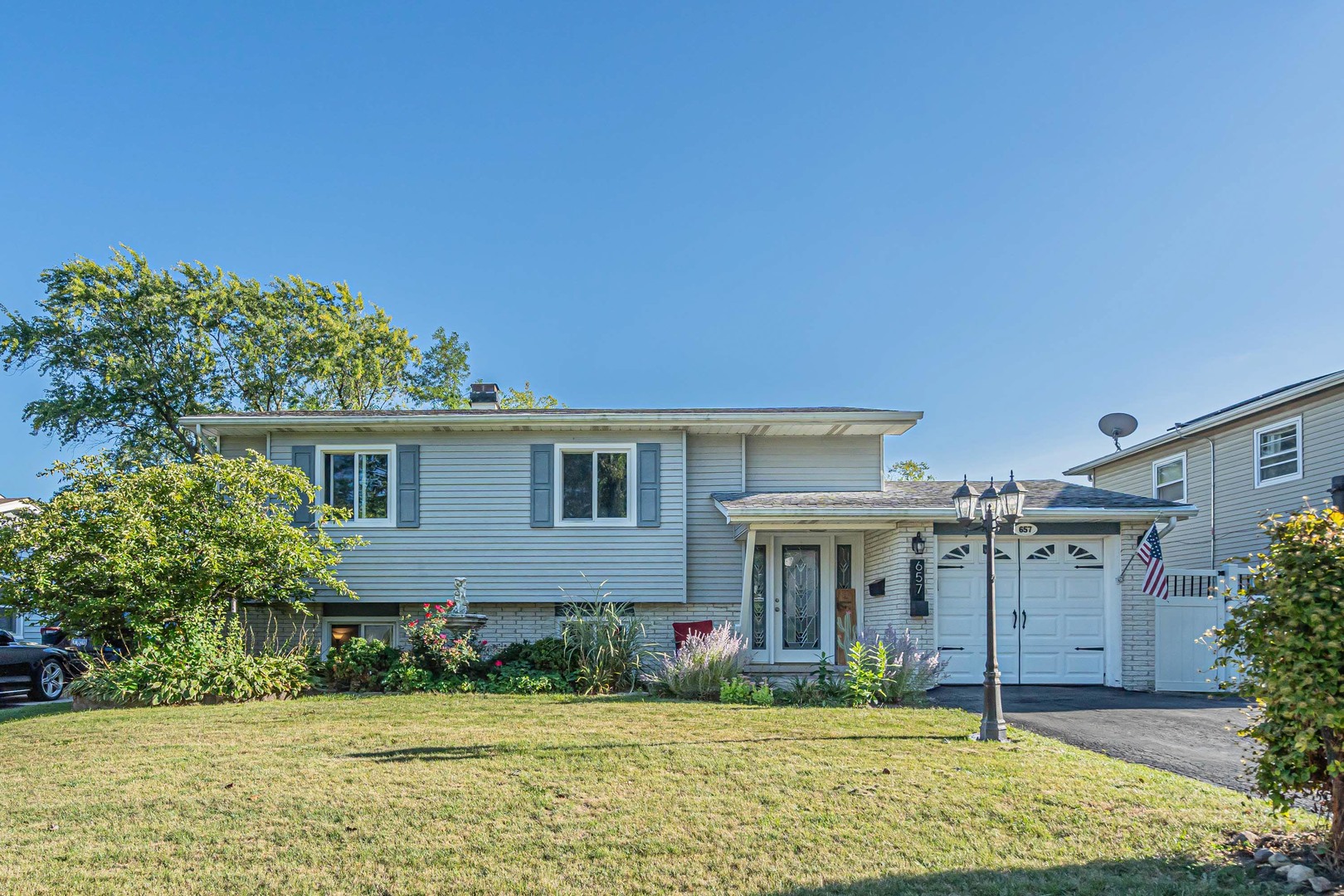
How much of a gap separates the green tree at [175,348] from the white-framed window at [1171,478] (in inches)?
802

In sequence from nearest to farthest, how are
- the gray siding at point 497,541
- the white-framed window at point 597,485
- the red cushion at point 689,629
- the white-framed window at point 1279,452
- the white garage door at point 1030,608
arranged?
1. the white garage door at point 1030,608
2. the red cushion at point 689,629
3. the gray siding at point 497,541
4. the white-framed window at point 597,485
5. the white-framed window at point 1279,452

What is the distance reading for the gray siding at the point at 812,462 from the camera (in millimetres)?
13711

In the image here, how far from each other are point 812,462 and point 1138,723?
6.14m

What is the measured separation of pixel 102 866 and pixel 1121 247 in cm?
1353

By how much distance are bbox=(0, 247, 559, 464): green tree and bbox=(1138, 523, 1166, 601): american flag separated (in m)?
20.5

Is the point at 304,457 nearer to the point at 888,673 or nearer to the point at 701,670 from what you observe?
the point at 701,670

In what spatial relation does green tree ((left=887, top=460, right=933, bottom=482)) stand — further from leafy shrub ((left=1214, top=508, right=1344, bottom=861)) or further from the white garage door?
leafy shrub ((left=1214, top=508, right=1344, bottom=861))

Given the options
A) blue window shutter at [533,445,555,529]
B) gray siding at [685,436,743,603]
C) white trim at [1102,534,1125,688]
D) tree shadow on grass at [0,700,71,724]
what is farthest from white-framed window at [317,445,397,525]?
white trim at [1102,534,1125,688]

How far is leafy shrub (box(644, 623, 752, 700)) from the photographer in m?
10.1

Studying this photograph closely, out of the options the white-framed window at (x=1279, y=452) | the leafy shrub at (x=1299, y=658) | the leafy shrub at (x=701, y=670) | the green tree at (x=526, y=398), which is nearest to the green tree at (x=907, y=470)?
the green tree at (x=526, y=398)

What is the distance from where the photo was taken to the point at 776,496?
42.2 feet

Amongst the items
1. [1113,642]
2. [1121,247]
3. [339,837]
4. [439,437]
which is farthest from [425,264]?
[339,837]

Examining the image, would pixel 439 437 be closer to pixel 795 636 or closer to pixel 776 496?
pixel 776 496

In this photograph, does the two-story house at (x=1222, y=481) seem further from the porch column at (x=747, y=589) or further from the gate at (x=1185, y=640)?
the porch column at (x=747, y=589)
